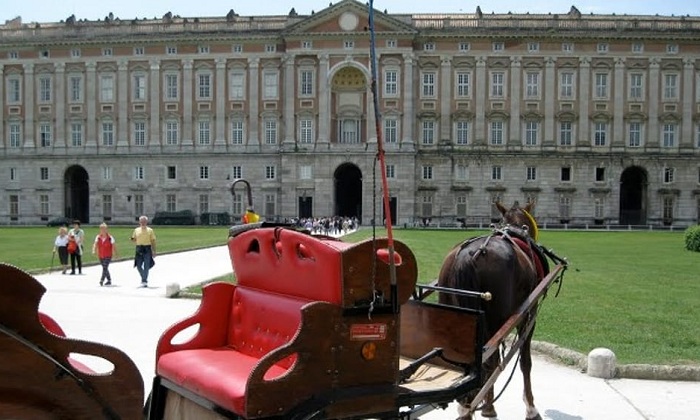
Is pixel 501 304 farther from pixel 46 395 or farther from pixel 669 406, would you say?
pixel 46 395

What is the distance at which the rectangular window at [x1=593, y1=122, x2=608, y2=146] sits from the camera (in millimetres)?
64250

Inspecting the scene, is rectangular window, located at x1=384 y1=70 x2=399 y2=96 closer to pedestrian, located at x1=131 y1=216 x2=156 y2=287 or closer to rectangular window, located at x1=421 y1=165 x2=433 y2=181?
rectangular window, located at x1=421 y1=165 x2=433 y2=181

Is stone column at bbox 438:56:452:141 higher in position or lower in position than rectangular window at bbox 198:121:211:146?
higher

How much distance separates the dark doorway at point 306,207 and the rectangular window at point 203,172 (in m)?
9.31

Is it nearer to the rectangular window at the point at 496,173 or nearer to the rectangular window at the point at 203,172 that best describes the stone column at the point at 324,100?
the rectangular window at the point at 203,172

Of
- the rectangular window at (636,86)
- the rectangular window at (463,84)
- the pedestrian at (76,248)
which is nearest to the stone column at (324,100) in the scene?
the rectangular window at (463,84)

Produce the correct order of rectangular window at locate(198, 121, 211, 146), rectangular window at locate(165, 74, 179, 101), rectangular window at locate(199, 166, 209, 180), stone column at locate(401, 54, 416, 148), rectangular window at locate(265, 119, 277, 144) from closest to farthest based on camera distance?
stone column at locate(401, 54, 416, 148)
rectangular window at locate(265, 119, 277, 144)
rectangular window at locate(199, 166, 209, 180)
rectangular window at locate(198, 121, 211, 146)
rectangular window at locate(165, 74, 179, 101)

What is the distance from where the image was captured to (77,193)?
71375 millimetres

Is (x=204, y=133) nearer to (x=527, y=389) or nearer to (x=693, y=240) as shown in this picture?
(x=693, y=240)

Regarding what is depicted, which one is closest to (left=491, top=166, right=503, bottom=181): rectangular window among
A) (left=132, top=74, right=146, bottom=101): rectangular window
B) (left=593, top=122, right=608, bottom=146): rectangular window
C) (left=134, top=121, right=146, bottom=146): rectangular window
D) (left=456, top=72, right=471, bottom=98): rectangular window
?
(left=456, top=72, right=471, bottom=98): rectangular window

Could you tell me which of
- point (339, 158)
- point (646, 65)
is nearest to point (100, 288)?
point (339, 158)

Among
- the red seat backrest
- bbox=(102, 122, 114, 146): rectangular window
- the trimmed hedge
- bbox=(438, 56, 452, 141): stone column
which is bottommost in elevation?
the trimmed hedge

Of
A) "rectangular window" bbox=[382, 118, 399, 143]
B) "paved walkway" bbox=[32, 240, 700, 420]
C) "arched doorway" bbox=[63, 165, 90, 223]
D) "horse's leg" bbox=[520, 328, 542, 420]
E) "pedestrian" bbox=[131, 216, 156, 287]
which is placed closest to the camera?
"horse's leg" bbox=[520, 328, 542, 420]

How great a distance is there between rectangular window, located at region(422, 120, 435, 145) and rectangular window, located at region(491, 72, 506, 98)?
244 inches
